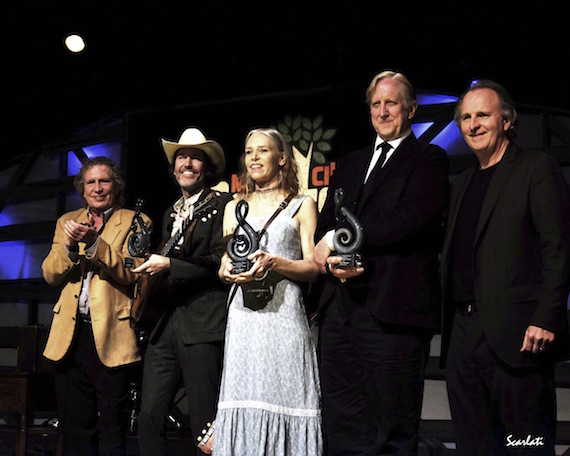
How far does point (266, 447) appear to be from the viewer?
3.38 m

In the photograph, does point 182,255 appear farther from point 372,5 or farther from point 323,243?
point 372,5

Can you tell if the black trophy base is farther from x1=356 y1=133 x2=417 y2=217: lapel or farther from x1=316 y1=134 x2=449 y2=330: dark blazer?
x1=356 y1=133 x2=417 y2=217: lapel

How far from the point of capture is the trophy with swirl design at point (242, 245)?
341 centimetres

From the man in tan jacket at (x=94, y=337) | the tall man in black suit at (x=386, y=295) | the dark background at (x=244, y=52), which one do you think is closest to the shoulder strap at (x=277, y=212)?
the tall man in black suit at (x=386, y=295)

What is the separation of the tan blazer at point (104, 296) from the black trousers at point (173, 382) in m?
0.42

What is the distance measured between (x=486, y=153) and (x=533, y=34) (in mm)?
1733

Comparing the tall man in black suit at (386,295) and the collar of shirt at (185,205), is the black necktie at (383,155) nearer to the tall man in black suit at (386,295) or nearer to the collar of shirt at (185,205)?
the tall man in black suit at (386,295)

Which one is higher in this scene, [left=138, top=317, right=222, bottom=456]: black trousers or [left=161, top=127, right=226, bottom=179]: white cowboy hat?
[left=161, top=127, right=226, bottom=179]: white cowboy hat

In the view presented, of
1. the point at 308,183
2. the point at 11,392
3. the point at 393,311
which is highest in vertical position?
the point at 308,183

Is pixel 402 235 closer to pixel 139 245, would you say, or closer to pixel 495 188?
pixel 495 188

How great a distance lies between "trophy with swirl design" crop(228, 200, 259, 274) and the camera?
11.2 ft

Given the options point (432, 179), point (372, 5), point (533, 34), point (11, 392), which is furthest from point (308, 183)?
point (432, 179)

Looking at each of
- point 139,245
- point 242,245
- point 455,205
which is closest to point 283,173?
point 242,245

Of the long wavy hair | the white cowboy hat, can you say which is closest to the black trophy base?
the long wavy hair
